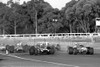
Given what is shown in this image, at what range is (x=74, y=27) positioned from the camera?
87188 mm

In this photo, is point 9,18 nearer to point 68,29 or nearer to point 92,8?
point 68,29

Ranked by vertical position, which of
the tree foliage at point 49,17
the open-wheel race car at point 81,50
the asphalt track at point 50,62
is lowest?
the asphalt track at point 50,62

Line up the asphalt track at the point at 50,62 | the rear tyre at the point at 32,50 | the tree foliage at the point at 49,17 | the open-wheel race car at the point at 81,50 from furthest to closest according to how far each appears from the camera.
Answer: the tree foliage at the point at 49,17
the open-wheel race car at the point at 81,50
the rear tyre at the point at 32,50
the asphalt track at the point at 50,62

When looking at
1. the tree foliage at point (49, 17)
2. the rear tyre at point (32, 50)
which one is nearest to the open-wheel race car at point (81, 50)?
the rear tyre at point (32, 50)

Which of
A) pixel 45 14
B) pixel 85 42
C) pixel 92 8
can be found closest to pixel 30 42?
pixel 85 42

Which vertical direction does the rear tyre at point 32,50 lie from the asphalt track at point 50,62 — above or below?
above

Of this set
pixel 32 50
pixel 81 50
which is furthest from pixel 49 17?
pixel 32 50

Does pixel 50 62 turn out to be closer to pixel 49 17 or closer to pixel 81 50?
pixel 81 50

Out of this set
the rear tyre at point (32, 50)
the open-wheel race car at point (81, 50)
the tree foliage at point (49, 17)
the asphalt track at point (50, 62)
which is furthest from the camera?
the tree foliage at point (49, 17)

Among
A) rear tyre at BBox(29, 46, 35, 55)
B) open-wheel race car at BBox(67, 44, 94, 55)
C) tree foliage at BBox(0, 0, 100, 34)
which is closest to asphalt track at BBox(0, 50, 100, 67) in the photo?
rear tyre at BBox(29, 46, 35, 55)

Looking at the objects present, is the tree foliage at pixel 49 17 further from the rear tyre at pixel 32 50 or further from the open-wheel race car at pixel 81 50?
the rear tyre at pixel 32 50

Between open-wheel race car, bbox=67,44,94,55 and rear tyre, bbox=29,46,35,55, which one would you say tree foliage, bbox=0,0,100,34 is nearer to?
open-wheel race car, bbox=67,44,94,55

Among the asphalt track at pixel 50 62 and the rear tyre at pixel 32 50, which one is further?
the rear tyre at pixel 32 50

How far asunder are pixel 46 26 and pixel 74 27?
9.27m
